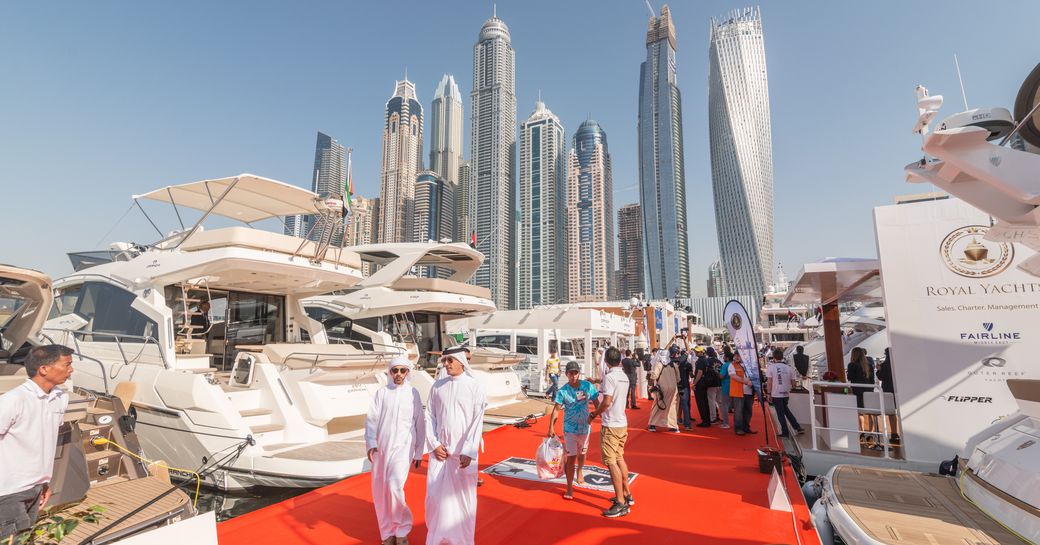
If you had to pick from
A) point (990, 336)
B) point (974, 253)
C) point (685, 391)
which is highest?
point (974, 253)

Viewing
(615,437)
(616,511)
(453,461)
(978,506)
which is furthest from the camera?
(615,437)

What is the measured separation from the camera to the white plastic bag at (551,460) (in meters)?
5.09

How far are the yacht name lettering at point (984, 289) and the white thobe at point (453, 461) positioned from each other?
5855mm

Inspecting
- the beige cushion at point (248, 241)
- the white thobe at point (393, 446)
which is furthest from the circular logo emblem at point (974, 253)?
the beige cushion at point (248, 241)

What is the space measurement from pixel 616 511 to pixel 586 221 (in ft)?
378

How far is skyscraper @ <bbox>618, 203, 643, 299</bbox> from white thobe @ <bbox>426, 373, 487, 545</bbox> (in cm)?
14667

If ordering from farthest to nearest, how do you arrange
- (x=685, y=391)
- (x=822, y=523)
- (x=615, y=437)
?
(x=685, y=391) < (x=615, y=437) < (x=822, y=523)

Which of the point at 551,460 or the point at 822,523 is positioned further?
the point at 551,460

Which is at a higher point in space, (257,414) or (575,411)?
(575,411)

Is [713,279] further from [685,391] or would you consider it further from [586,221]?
[685,391]

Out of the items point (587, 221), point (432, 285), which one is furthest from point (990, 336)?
point (587, 221)

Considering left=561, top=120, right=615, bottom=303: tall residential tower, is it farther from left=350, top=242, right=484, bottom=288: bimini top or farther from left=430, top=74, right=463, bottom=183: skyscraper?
left=350, top=242, right=484, bottom=288: bimini top

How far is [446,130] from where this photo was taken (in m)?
167

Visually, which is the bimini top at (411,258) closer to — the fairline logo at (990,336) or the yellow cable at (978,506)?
the fairline logo at (990,336)
